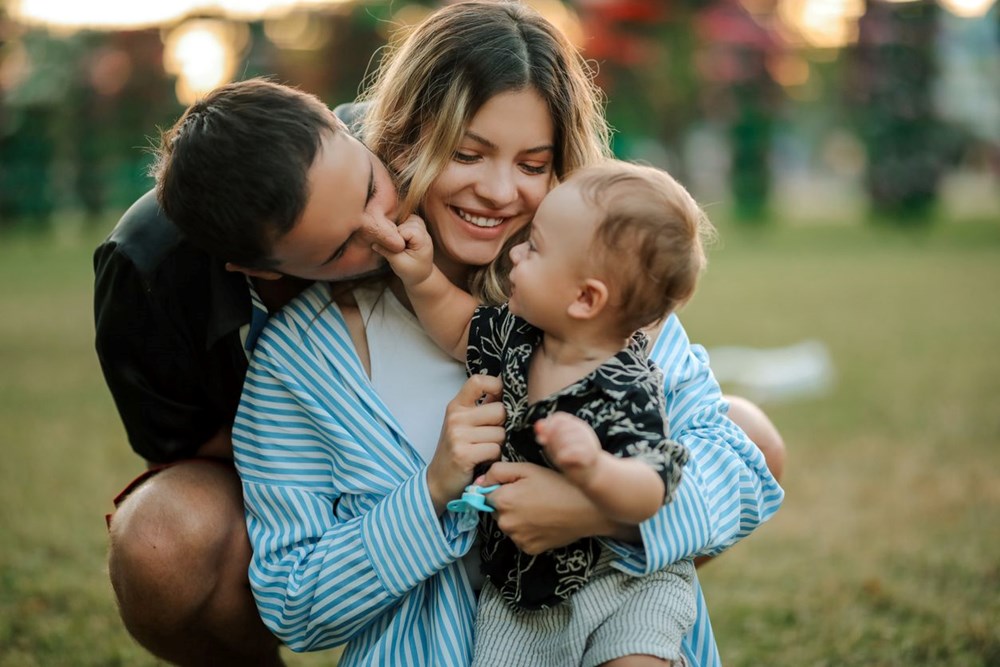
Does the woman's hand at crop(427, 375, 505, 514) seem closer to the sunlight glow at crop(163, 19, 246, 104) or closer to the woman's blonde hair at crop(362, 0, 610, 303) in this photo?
the woman's blonde hair at crop(362, 0, 610, 303)

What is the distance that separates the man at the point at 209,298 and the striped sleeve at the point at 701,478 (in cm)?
70

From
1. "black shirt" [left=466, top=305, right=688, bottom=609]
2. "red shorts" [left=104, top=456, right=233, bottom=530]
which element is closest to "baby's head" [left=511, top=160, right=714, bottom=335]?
"black shirt" [left=466, top=305, right=688, bottom=609]

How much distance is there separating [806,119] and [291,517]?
5818 cm

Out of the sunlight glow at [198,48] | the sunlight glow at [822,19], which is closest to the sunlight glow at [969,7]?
the sunlight glow at [822,19]

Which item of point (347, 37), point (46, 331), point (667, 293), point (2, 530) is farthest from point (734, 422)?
point (347, 37)

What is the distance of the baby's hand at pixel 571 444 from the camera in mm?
1771

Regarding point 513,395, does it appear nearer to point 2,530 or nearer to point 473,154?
point 473,154

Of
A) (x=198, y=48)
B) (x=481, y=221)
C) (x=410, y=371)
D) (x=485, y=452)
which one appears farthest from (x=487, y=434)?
(x=198, y=48)

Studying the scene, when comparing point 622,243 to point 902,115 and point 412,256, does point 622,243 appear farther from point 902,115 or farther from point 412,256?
point 902,115

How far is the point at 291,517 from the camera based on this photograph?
2.21 m

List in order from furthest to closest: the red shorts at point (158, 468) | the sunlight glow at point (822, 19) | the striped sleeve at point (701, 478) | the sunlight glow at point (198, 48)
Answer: the sunlight glow at point (198, 48), the sunlight glow at point (822, 19), the red shorts at point (158, 468), the striped sleeve at point (701, 478)

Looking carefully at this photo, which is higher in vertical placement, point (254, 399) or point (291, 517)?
point (254, 399)

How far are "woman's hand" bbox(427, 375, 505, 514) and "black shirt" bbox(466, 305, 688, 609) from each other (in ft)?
0.11

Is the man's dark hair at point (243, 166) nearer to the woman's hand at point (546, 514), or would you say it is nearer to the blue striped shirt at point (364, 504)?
the blue striped shirt at point (364, 504)
